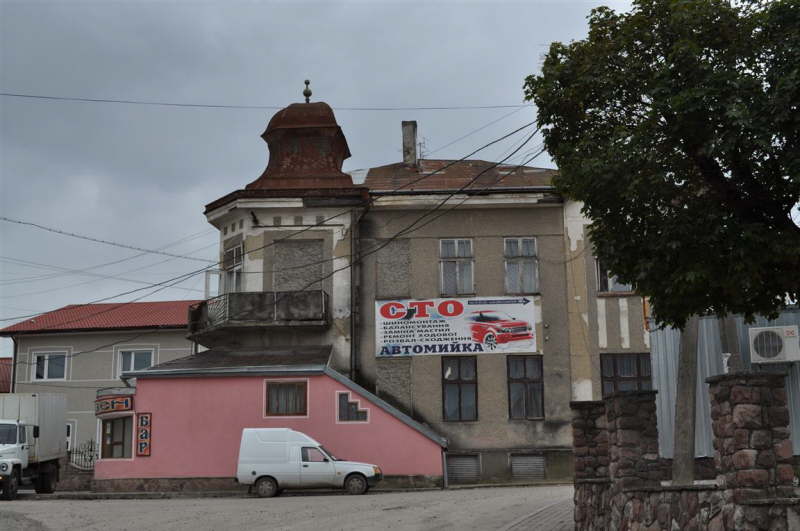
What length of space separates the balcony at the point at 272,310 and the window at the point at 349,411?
281 centimetres

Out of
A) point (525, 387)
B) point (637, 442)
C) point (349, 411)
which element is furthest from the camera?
point (525, 387)

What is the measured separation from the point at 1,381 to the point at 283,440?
3707 cm

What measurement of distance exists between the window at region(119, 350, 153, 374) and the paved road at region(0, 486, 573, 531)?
26.5 m

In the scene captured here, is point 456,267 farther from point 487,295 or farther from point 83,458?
point 83,458

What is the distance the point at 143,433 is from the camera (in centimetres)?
2967

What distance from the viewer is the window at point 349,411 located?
2885 centimetres

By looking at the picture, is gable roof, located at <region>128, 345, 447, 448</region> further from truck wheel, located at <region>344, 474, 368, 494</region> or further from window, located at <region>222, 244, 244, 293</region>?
truck wheel, located at <region>344, 474, 368, 494</region>

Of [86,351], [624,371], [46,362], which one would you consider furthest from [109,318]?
[624,371]

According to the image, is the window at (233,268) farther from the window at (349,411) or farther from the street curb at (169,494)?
the street curb at (169,494)

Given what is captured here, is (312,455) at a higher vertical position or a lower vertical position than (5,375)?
lower

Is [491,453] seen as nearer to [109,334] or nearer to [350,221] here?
[350,221]

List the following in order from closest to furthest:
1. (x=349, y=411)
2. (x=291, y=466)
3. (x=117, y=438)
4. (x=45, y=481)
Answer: (x=291, y=466)
(x=349, y=411)
(x=117, y=438)
(x=45, y=481)

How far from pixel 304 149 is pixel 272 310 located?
6081mm

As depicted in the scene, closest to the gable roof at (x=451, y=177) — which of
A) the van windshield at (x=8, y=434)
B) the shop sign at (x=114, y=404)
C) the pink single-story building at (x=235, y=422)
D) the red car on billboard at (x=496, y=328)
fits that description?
the red car on billboard at (x=496, y=328)
